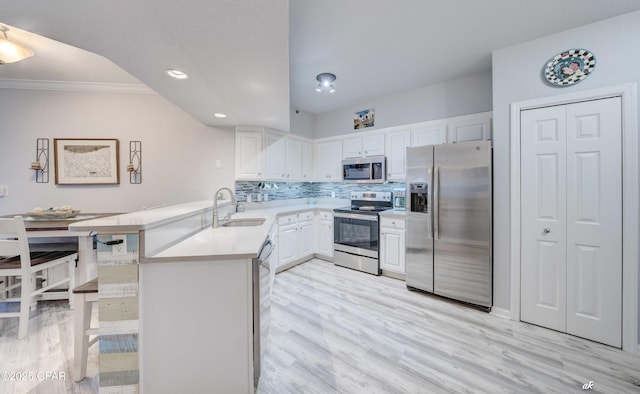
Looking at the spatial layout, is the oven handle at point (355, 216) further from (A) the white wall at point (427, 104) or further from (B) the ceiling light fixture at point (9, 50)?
(B) the ceiling light fixture at point (9, 50)

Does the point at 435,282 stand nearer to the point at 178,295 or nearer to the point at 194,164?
the point at 178,295

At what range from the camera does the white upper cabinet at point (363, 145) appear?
144 inches

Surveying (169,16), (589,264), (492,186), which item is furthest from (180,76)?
(589,264)

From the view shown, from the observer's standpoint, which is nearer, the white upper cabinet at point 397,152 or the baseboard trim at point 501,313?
the baseboard trim at point 501,313

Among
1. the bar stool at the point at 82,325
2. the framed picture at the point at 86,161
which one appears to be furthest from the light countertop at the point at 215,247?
the framed picture at the point at 86,161

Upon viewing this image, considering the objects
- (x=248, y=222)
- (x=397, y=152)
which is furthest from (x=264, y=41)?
(x=397, y=152)

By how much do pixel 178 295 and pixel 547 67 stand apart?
133 inches

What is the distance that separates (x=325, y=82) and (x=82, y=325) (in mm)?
3196

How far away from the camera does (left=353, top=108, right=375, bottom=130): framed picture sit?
386 cm

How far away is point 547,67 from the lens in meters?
2.08

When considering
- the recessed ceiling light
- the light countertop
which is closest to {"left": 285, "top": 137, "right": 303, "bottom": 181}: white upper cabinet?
the recessed ceiling light

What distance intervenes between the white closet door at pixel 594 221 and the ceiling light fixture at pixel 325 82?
2373 millimetres

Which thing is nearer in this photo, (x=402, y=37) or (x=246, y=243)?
(x=246, y=243)

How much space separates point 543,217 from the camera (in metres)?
2.12
